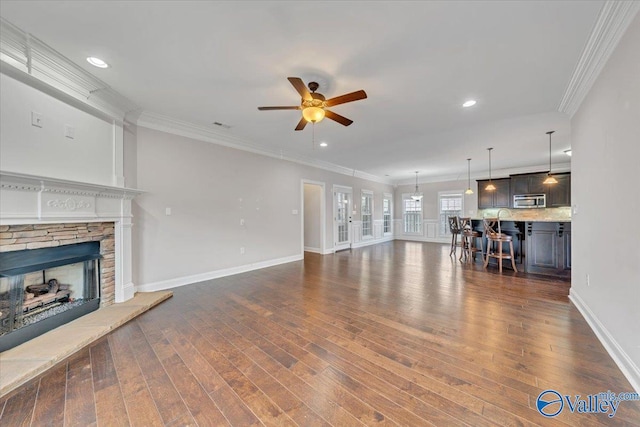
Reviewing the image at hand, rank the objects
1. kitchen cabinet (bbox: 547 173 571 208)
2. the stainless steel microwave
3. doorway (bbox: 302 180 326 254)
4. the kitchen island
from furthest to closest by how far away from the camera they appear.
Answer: the stainless steel microwave
doorway (bbox: 302 180 326 254)
kitchen cabinet (bbox: 547 173 571 208)
the kitchen island

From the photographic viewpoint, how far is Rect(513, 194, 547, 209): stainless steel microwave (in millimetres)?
7176

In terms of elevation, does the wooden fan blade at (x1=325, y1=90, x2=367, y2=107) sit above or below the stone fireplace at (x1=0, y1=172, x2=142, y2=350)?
above

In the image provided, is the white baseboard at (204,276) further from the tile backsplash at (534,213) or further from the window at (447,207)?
the tile backsplash at (534,213)

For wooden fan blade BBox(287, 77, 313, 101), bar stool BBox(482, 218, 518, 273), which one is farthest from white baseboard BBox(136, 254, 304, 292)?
bar stool BBox(482, 218, 518, 273)

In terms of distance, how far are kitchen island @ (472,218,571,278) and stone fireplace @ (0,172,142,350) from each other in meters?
6.55

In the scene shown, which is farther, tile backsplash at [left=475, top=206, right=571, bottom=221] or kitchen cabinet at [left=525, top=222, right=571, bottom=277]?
tile backsplash at [left=475, top=206, right=571, bottom=221]

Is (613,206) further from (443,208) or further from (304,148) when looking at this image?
(443,208)

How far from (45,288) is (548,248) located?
23.7 feet

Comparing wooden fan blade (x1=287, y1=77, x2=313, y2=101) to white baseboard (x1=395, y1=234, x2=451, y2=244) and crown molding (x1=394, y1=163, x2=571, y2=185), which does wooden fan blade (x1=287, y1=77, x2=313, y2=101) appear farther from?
white baseboard (x1=395, y1=234, x2=451, y2=244)

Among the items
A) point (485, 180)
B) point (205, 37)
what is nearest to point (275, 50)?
point (205, 37)

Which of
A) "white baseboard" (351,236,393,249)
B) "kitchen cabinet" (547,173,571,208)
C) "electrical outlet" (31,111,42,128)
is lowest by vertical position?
"white baseboard" (351,236,393,249)

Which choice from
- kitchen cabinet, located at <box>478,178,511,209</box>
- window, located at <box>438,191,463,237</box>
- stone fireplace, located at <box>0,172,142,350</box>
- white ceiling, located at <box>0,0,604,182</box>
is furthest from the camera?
window, located at <box>438,191,463,237</box>

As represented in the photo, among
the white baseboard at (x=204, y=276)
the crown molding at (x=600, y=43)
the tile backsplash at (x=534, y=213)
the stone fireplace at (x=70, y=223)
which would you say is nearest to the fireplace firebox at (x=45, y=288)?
the stone fireplace at (x=70, y=223)

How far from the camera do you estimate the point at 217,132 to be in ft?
13.8
